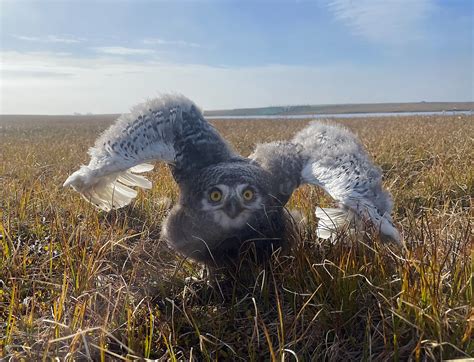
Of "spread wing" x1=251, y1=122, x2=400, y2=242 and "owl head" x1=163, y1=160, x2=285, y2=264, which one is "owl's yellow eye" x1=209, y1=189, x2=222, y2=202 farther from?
"spread wing" x1=251, y1=122, x2=400, y2=242

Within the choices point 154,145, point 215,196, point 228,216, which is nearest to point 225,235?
point 228,216

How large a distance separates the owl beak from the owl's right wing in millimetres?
751

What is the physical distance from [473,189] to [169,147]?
330 cm

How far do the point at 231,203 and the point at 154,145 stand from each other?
39.7 inches

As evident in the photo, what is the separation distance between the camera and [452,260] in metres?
2.79

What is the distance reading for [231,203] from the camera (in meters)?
2.96

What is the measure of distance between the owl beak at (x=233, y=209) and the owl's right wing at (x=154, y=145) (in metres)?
0.75

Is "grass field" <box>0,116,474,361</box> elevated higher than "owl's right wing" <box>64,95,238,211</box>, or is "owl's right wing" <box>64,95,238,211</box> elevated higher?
"owl's right wing" <box>64,95,238,211</box>

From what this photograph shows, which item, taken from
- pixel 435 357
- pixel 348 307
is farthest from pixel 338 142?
pixel 435 357

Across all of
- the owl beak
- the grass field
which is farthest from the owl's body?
the grass field

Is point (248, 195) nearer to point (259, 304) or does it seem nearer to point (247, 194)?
point (247, 194)

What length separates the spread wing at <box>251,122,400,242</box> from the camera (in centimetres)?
301

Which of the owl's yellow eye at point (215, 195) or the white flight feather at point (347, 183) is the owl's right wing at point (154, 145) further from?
the white flight feather at point (347, 183)

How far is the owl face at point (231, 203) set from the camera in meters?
2.97
